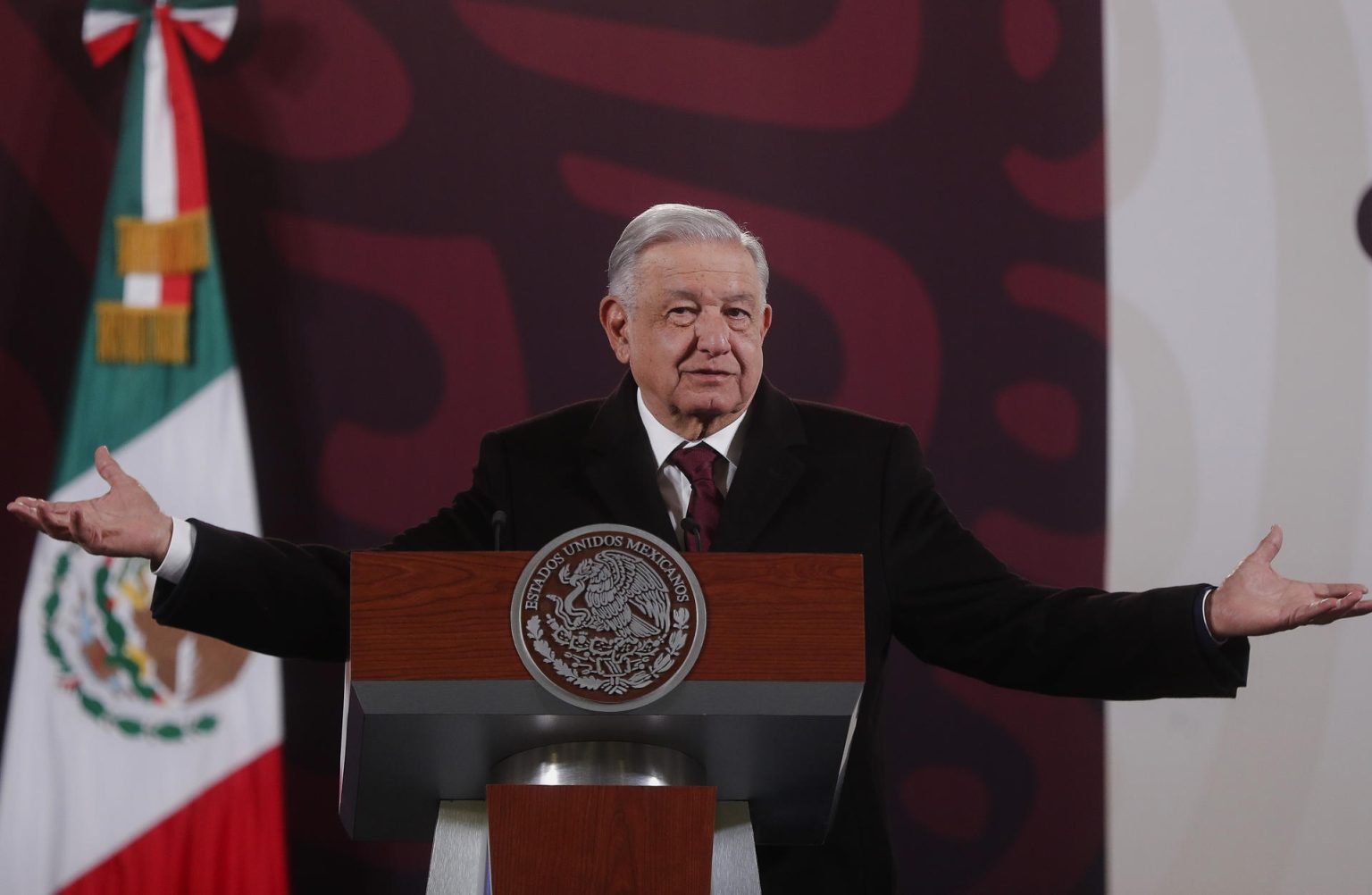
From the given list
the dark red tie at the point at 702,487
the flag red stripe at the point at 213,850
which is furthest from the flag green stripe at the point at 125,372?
the dark red tie at the point at 702,487

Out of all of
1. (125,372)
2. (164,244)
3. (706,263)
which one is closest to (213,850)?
(125,372)

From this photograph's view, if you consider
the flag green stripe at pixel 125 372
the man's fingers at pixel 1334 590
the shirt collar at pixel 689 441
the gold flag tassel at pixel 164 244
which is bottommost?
the man's fingers at pixel 1334 590

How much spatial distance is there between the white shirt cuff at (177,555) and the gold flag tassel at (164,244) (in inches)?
66.1

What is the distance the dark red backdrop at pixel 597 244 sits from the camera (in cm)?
319

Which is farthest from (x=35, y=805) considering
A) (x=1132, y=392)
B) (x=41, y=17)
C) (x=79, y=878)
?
(x=1132, y=392)

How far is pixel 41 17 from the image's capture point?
130 inches

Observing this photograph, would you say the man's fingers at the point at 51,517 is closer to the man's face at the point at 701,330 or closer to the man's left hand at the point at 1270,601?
the man's face at the point at 701,330

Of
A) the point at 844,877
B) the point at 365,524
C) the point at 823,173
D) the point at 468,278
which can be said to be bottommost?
the point at 844,877

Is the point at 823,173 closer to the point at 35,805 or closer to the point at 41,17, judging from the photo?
the point at 41,17

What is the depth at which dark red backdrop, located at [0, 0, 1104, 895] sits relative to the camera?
3.19m

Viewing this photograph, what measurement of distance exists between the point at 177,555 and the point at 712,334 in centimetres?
81

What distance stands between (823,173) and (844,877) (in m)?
1.83

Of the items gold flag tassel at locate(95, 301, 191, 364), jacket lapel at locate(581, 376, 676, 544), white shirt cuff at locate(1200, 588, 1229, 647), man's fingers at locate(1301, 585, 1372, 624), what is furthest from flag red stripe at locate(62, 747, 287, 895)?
man's fingers at locate(1301, 585, 1372, 624)

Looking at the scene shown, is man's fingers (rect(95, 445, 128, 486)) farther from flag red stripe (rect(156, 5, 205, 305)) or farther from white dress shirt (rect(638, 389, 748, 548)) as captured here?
flag red stripe (rect(156, 5, 205, 305))
